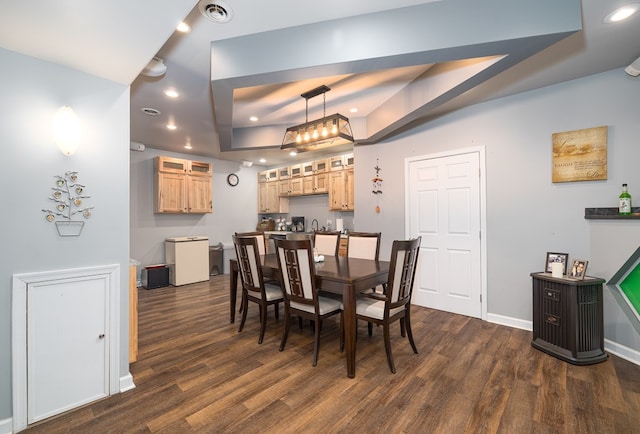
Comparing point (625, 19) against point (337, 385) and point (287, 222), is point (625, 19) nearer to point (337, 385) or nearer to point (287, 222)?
point (337, 385)

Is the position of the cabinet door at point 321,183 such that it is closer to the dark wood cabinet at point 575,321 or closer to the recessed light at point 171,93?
the recessed light at point 171,93

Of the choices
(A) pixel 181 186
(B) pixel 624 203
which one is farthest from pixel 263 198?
(B) pixel 624 203

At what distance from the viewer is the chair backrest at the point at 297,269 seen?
2.37 meters

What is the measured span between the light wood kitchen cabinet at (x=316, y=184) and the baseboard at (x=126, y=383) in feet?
13.9

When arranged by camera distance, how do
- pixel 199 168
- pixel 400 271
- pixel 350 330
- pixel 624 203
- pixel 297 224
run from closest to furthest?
pixel 350 330 < pixel 400 271 < pixel 624 203 < pixel 199 168 < pixel 297 224

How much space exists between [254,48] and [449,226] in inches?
122

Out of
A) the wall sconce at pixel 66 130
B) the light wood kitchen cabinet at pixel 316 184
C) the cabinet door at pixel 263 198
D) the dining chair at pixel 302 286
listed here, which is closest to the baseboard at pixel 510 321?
the dining chair at pixel 302 286

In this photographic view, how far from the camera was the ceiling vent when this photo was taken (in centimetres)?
182

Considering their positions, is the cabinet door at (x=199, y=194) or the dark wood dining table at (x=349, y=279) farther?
the cabinet door at (x=199, y=194)

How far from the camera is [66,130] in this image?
183cm

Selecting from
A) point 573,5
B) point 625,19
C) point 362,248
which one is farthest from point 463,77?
point 362,248

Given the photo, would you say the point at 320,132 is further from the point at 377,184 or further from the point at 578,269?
the point at 578,269

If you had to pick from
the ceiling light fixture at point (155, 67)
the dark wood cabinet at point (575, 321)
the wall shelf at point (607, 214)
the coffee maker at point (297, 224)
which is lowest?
the dark wood cabinet at point (575, 321)

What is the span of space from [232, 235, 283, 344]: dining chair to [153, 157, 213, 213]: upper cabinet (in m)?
3.15
